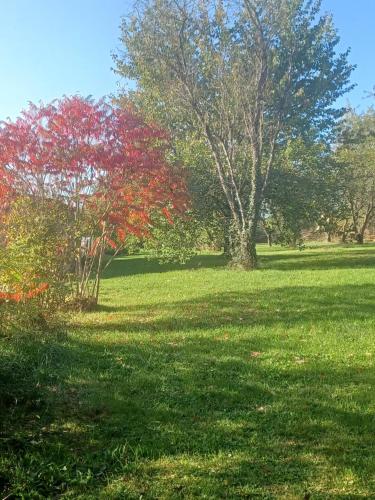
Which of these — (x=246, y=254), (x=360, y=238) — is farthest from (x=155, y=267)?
(x=360, y=238)

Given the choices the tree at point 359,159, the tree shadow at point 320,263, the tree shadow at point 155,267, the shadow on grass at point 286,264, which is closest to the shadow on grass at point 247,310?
the tree shadow at point 320,263

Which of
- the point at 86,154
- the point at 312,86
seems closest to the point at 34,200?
the point at 86,154

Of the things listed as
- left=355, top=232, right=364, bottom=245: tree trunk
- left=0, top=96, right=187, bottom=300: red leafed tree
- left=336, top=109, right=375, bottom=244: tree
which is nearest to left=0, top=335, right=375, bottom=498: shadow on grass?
left=0, top=96, right=187, bottom=300: red leafed tree

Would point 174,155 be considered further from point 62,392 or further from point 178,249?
point 62,392

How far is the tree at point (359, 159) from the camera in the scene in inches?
1185

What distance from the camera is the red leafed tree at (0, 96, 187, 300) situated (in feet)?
26.0

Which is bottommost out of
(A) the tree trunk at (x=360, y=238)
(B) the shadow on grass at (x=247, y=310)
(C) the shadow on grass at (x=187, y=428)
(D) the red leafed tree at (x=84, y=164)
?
(C) the shadow on grass at (x=187, y=428)

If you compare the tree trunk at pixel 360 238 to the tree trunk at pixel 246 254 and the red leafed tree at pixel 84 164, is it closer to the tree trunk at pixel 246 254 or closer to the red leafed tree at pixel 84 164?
the tree trunk at pixel 246 254

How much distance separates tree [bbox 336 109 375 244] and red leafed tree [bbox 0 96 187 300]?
857 inches

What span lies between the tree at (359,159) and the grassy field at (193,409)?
23787mm

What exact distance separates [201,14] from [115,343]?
13.1 m

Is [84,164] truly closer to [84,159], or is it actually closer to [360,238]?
[84,159]

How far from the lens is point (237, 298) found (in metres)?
9.84

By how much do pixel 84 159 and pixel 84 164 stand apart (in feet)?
0.34
